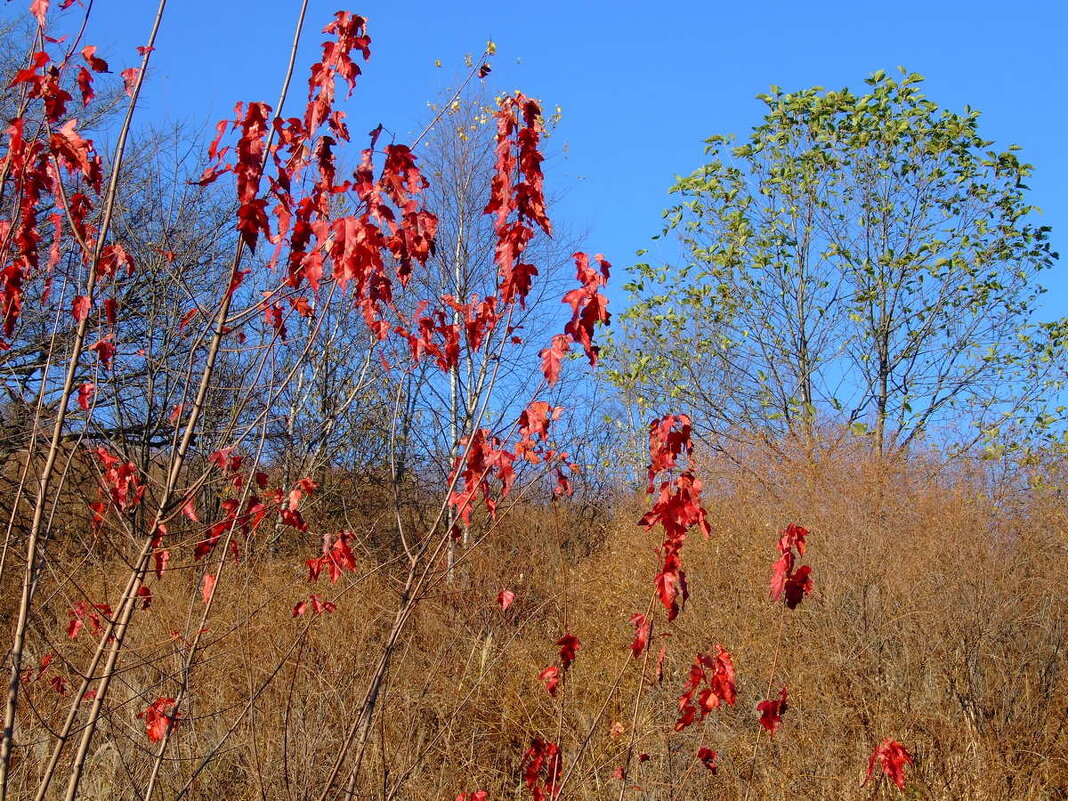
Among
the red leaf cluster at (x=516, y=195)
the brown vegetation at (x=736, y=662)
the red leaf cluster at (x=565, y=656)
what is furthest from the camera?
the brown vegetation at (x=736, y=662)

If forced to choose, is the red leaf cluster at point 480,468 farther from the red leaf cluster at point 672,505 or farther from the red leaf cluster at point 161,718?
the red leaf cluster at point 161,718

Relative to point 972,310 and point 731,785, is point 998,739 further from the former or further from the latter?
point 972,310

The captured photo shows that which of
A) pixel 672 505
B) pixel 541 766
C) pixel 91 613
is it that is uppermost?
pixel 672 505

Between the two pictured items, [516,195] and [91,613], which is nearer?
[516,195]

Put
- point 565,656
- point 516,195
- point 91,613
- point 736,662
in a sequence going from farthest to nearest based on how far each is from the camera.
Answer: point 736,662 → point 91,613 → point 565,656 → point 516,195

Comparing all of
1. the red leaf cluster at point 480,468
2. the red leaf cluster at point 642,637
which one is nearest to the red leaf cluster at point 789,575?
the red leaf cluster at point 642,637

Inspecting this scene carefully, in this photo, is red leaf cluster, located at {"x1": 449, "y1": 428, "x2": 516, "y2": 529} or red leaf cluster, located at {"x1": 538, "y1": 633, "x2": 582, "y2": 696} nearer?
red leaf cluster, located at {"x1": 449, "y1": 428, "x2": 516, "y2": 529}

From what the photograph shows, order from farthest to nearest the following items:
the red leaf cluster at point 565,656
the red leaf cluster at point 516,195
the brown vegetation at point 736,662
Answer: the brown vegetation at point 736,662 → the red leaf cluster at point 565,656 → the red leaf cluster at point 516,195

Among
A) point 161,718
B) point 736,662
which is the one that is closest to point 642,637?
point 161,718

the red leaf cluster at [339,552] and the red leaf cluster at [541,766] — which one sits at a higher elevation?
the red leaf cluster at [339,552]

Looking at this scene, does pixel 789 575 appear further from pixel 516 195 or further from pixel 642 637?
pixel 516 195

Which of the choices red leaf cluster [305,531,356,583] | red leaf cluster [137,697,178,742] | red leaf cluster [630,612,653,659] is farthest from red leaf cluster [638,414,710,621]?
red leaf cluster [137,697,178,742]

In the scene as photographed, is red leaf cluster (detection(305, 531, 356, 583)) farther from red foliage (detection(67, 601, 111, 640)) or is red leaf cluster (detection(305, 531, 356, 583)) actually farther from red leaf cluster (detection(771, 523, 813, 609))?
red leaf cluster (detection(771, 523, 813, 609))

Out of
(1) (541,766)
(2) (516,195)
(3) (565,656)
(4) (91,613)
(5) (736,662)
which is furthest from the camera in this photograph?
(5) (736,662)
